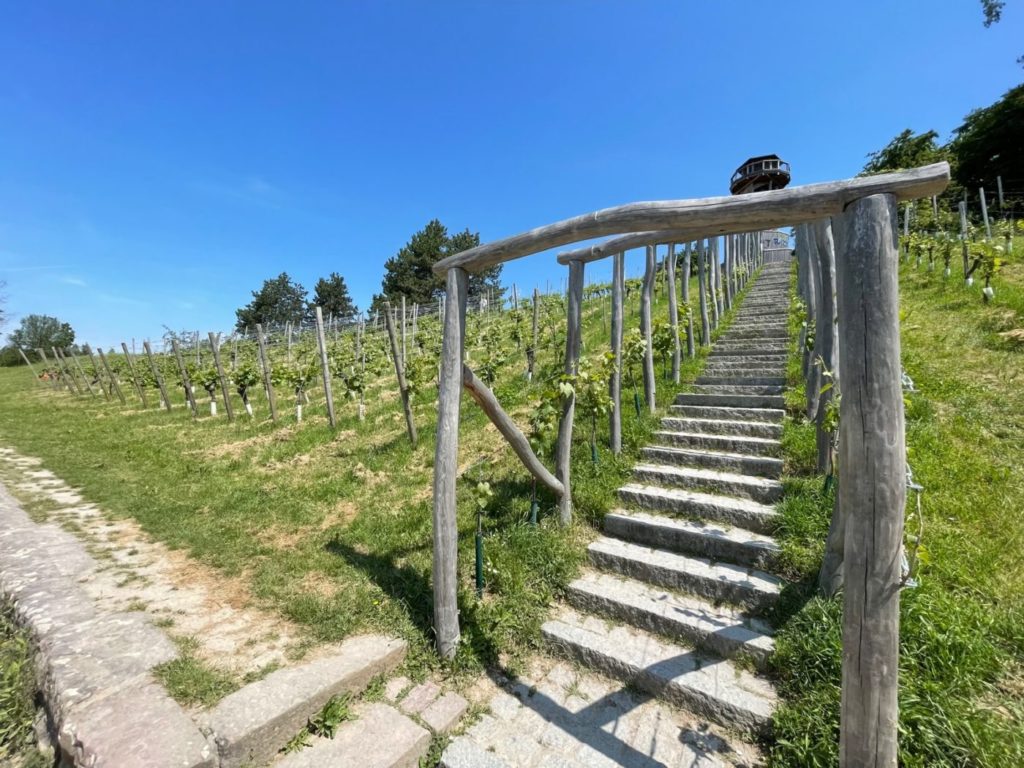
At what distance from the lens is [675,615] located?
3.00m

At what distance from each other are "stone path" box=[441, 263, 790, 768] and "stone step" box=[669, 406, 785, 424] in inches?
1.3

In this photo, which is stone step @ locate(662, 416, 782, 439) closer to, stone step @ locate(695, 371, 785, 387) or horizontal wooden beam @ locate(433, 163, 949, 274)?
stone step @ locate(695, 371, 785, 387)

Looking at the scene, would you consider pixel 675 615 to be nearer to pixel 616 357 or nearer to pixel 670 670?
pixel 670 670

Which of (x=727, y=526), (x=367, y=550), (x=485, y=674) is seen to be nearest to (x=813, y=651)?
(x=727, y=526)

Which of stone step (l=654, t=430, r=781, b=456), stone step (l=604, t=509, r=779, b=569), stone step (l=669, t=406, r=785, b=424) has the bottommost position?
stone step (l=604, t=509, r=779, b=569)

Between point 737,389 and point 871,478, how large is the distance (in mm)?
4444

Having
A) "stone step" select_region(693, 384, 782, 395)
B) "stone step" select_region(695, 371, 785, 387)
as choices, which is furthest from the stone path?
"stone step" select_region(695, 371, 785, 387)

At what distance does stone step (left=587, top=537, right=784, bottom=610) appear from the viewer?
300 centimetres

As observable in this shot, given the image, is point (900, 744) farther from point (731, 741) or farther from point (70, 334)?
point (70, 334)

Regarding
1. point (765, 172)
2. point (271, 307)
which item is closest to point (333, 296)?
point (271, 307)

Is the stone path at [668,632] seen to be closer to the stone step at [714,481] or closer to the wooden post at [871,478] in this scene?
the stone step at [714,481]

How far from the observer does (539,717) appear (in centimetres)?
253

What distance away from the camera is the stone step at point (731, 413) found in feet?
16.2

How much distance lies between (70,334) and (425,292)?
38.2 metres
